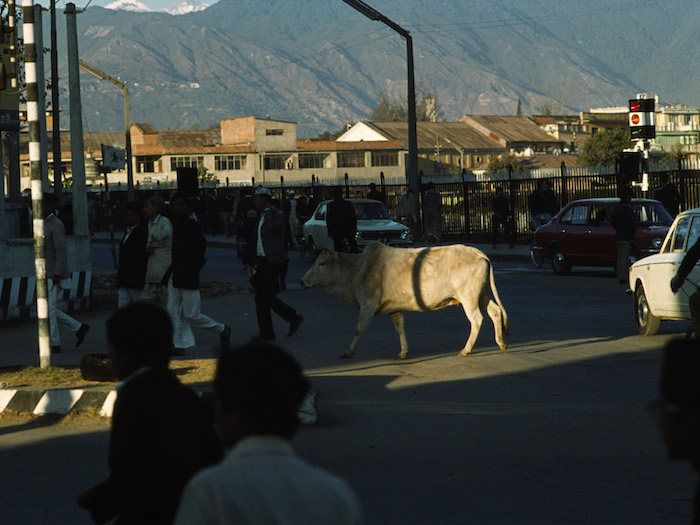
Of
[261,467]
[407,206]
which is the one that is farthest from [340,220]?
[261,467]

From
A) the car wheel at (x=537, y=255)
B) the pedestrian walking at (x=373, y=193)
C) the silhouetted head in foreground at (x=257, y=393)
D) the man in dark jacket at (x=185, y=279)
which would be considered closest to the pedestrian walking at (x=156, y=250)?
the man in dark jacket at (x=185, y=279)

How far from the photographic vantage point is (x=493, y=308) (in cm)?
1267

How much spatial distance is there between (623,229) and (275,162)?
95355mm

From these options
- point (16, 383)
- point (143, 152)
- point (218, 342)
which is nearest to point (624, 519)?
point (16, 383)

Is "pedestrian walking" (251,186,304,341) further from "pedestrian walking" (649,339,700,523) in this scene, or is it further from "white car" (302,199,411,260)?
"white car" (302,199,411,260)

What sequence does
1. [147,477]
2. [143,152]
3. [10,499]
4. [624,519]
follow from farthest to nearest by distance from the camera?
[143,152] < [10,499] < [624,519] < [147,477]

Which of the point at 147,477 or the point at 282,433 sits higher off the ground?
the point at 282,433

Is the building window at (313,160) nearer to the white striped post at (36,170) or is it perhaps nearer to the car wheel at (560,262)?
the car wheel at (560,262)

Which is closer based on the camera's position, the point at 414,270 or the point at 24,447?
the point at 24,447

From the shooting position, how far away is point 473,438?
8.27 metres

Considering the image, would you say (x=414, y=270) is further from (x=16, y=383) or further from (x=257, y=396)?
(x=257, y=396)

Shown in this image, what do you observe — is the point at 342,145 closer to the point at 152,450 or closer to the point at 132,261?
the point at 132,261

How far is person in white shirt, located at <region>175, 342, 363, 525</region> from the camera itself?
2650mm

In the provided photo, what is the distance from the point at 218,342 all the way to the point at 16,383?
448cm
